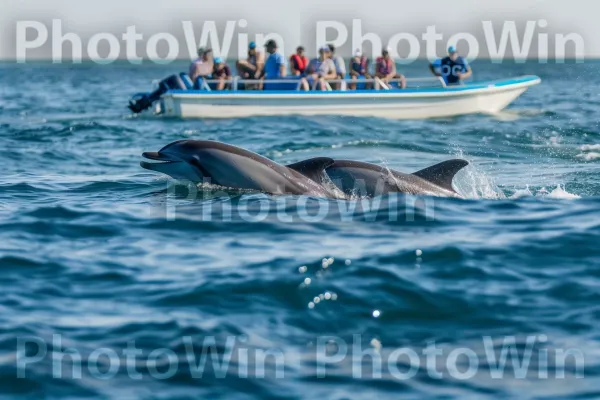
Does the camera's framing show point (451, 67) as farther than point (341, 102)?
Yes

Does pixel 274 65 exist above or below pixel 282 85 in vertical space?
above

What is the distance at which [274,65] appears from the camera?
28.3 meters

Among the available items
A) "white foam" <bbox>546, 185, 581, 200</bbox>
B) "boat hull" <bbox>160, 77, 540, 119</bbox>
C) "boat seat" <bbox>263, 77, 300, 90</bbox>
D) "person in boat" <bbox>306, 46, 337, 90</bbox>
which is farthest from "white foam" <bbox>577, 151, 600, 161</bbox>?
"boat seat" <bbox>263, 77, 300, 90</bbox>

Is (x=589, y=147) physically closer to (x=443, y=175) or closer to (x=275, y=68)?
(x=443, y=175)

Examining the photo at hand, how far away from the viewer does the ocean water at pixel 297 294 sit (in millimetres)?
6133

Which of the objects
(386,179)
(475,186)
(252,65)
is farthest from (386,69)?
(386,179)

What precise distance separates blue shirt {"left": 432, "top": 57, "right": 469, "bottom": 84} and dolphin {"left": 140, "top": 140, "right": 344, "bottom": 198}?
57.4ft

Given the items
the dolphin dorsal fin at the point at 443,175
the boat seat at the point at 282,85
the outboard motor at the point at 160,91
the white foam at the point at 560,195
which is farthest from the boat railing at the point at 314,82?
the dolphin dorsal fin at the point at 443,175

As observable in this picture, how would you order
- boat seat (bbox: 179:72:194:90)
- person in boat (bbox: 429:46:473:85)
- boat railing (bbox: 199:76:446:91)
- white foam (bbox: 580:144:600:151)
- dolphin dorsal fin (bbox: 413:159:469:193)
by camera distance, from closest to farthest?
dolphin dorsal fin (bbox: 413:159:469:193) < white foam (bbox: 580:144:600:151) < boat railing (bbox: 199:76:446:91) < person in boat (bbox: 429:46:473:85) < boat seat (bbox: 179:72:194:90)

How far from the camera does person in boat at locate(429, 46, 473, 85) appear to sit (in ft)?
93.8

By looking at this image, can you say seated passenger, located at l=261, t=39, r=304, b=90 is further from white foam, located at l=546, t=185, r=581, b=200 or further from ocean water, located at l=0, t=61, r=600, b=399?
white foam, located at l=546, t=185, r=581, b=200

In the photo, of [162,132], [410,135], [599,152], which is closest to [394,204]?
[599,152]

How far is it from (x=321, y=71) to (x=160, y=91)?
5654mm

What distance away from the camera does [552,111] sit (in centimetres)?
3262
